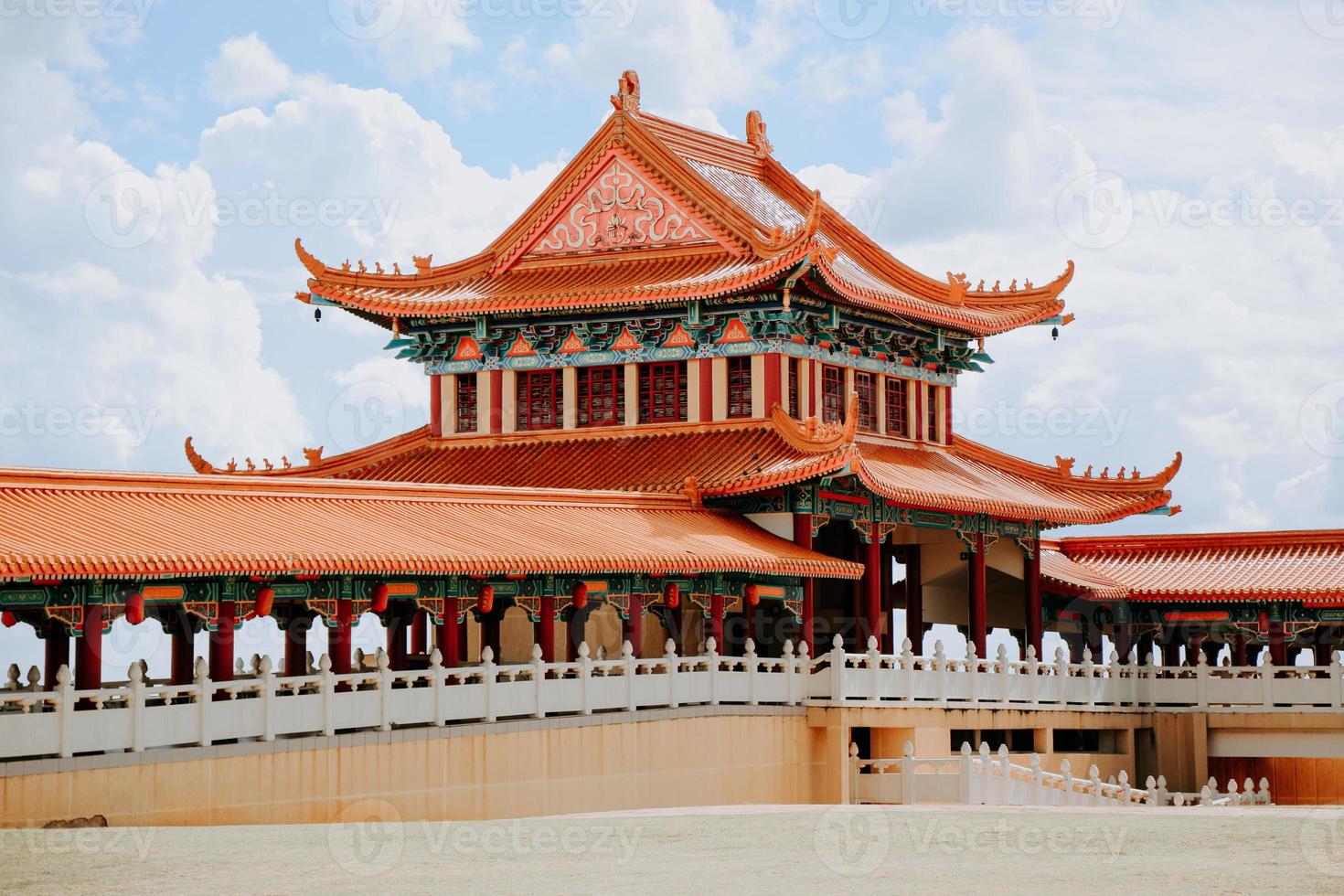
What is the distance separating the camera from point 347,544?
30281 millimetres

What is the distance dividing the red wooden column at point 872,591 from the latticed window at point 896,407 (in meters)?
5.49

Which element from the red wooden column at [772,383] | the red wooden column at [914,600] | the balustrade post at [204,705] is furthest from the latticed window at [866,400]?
the balustrade post at [204,705]

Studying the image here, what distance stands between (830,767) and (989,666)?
5.53 m

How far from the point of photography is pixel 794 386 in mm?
43531

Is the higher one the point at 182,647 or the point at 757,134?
the point at 757,134

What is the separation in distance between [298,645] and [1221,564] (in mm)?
21630

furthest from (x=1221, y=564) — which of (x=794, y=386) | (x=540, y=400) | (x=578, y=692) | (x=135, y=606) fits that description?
(x=135, y=606)

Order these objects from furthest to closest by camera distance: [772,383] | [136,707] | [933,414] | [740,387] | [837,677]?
[933,414]
[740,387]
[772,383]
[837,677]
[136,707]

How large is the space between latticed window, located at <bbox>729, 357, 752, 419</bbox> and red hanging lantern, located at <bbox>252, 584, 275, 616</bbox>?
51.7 ft

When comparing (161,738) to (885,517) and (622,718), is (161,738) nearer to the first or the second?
(622,718)

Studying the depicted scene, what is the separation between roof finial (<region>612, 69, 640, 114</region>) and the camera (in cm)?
4581

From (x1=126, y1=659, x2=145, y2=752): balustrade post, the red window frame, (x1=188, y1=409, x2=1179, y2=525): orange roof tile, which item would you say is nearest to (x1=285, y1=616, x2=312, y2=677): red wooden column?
(x1=126, y1=659, x2=145, y2=752): balustrade post

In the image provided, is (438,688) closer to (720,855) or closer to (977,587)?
(720,855)

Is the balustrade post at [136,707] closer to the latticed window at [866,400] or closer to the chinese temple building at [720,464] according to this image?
the chinese temple building at [720,464]
